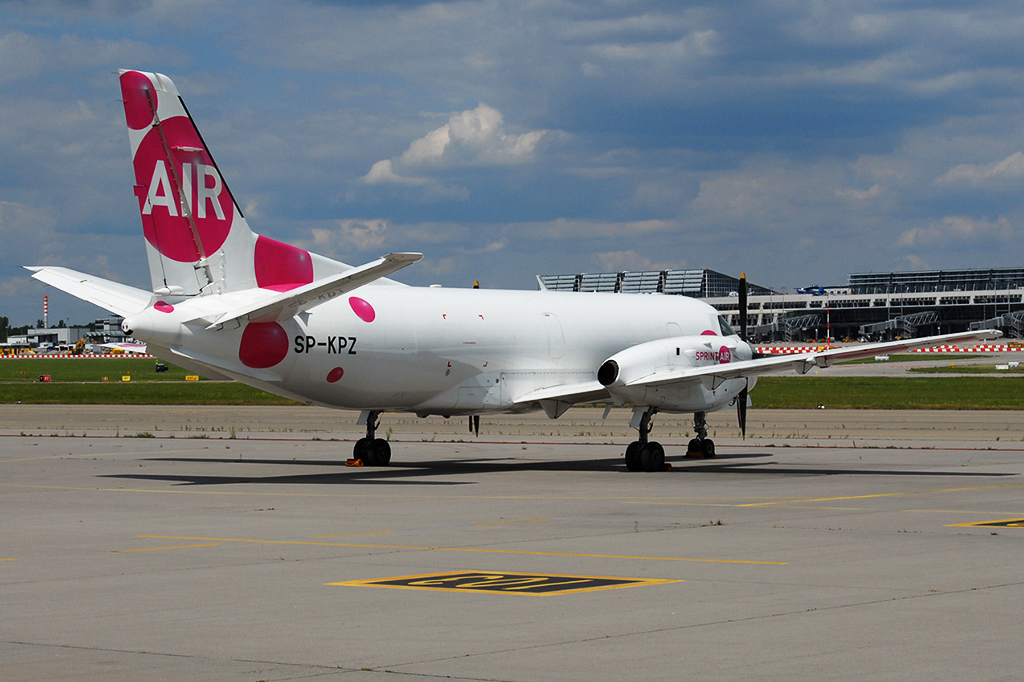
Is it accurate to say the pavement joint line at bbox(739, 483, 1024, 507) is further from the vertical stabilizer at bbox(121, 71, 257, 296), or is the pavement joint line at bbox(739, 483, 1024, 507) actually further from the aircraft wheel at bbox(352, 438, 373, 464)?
the vertical stabilizer at bbox(121, 71, 257, 296)

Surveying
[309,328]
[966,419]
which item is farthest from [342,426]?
[966,419]

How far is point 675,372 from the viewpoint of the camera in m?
26.7

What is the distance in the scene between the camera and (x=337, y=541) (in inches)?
572

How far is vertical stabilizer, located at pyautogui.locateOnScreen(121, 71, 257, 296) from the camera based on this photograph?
23141 mm

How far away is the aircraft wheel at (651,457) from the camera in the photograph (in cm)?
2597

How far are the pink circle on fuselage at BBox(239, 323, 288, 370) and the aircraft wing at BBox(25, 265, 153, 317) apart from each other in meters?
3.10

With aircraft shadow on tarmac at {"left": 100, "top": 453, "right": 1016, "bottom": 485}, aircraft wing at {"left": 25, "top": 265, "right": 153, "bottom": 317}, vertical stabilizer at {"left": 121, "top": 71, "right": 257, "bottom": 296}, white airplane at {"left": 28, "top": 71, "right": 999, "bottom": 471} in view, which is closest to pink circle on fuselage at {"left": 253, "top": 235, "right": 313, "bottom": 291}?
white airplane at {"left": 28, "top": 71, "right": 999, "bottom": 471}

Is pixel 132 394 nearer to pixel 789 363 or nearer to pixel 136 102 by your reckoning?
pixel 136 102

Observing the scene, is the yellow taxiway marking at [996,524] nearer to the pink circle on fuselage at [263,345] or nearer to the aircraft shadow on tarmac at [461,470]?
the aircraft shadow on tarmac at [461,470]

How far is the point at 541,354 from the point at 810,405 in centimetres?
2743

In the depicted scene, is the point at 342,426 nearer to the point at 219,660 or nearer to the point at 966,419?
the point at 966,419

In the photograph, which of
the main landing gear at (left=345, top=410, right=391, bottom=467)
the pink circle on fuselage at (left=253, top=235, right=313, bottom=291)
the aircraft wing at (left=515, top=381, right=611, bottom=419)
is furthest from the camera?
the main landing gear at (left=345, top=410, right=391, bottom=467)

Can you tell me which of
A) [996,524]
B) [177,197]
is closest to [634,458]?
[177,197]

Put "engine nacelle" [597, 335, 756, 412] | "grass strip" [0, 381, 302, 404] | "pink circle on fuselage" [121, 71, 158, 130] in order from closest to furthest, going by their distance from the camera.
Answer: "pink circle on fuselage" [121, 71, 158, 130], "engine nacelle" [597, 335, 756, 412], "grass strip" [0, 381, 302, 404]
